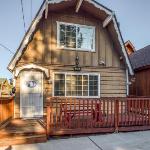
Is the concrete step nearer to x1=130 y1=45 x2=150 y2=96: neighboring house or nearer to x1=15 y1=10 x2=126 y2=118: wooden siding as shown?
x1=15 y1=10 x2=126 y2=118: wooden siding

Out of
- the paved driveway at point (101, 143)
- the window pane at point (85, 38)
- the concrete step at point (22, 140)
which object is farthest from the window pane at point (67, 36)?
the concrete step at point (22, 140)

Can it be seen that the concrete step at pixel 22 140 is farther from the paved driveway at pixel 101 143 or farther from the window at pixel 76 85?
the window at pixel 76 85

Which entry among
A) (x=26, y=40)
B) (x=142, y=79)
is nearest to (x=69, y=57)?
(x=26, y=40)

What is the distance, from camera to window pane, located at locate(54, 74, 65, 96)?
1159cm

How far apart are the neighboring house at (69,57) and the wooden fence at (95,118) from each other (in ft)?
8.49

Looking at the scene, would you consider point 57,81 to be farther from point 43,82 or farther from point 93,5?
point 93,5

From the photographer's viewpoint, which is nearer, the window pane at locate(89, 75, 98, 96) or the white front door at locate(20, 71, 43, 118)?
the white front door at locate(20, 71, 43, 118)

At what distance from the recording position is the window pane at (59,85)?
11.6 metres

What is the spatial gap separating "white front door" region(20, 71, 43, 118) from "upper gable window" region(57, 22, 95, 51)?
2002 mm

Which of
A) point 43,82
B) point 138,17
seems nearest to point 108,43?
point 43,82

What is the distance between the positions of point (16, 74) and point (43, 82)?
135cm

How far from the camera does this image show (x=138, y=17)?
96.2 feet

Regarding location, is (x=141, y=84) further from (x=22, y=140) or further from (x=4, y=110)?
(x=22, y=140)

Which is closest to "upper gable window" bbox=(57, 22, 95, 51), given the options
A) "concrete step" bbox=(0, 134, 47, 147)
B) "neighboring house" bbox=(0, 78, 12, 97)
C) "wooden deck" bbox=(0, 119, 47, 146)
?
"wooden deck" bbox=(0, 119, 47, 146)
